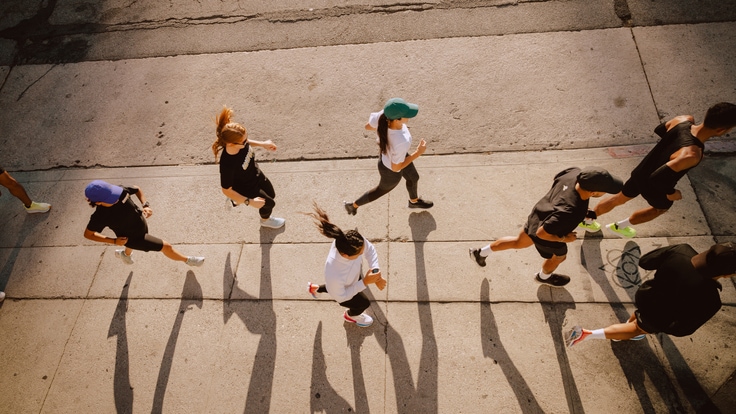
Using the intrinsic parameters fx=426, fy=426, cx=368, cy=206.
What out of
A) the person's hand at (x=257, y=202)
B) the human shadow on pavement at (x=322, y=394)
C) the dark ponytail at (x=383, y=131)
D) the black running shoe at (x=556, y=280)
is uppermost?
the dark ponytail at (x=383, y=131)

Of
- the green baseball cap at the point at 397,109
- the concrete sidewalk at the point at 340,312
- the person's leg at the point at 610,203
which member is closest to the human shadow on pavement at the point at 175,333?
the concrete sidewalk at the point at 340,312

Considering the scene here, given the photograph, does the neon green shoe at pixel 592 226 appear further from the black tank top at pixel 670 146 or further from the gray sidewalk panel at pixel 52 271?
the gray sidewalk panel at pixel 52 271

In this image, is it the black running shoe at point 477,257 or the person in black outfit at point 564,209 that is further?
the black running shoe at point 477,257

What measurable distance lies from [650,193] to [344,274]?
3.19m

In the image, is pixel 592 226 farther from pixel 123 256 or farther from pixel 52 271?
pixel 52 271

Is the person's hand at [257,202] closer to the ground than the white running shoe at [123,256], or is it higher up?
higher up

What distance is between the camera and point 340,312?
473cm

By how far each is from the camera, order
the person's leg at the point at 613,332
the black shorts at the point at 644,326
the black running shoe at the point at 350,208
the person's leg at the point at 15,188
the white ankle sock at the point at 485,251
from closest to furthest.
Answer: the black shorts at the point at 644,326 < the person's leg at the point at 613,332 < the white ankle sock at the point at 485,251 < the black running shoe at the point at 350,208 < the person's leg at the point at 15,188

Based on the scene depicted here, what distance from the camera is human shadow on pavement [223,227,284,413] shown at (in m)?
4.32

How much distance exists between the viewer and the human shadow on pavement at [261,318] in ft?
14.2

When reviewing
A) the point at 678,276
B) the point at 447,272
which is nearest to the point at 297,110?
the point at 447,272

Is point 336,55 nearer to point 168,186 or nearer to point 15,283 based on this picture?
point 168,186

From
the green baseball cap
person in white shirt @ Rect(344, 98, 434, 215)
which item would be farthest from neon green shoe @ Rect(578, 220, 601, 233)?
the green baseball cap

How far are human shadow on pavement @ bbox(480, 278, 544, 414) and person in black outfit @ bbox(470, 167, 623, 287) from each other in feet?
2.70
